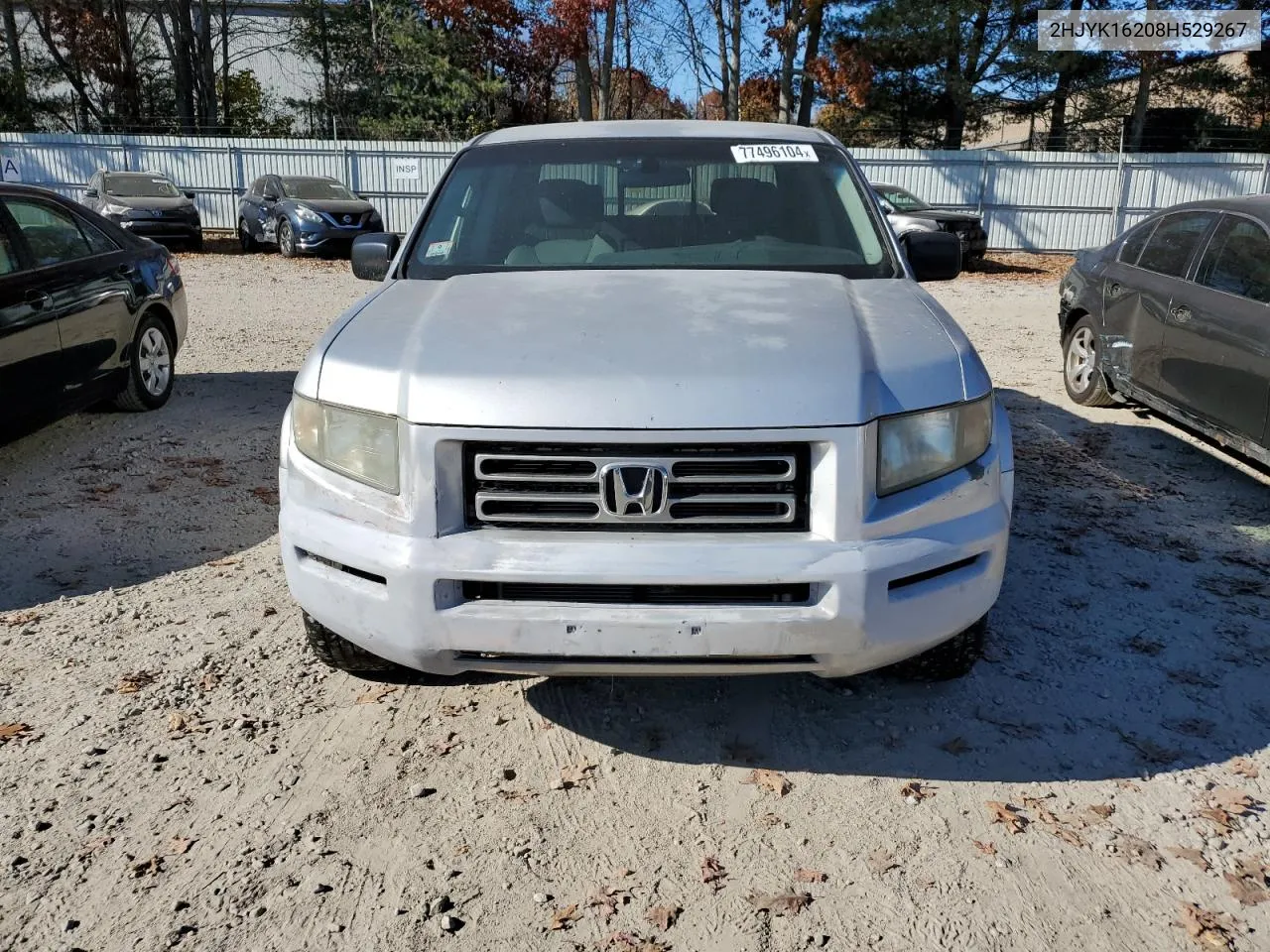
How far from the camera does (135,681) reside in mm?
3623

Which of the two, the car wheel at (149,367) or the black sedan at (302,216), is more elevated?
the black sedan at (302,216)

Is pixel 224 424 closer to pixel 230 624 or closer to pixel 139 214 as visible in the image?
pixel 230 624

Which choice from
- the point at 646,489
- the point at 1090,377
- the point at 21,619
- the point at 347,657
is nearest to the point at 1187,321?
the point at 1090,377

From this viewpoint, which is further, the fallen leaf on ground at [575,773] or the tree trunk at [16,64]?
the tree trunk at [16,64]

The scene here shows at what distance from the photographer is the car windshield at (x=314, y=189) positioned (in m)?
19.7

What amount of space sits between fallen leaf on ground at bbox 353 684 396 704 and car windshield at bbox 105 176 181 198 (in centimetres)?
1869

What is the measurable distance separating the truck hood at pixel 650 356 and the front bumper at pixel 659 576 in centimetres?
7

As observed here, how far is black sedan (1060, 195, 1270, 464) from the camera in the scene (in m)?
5.55

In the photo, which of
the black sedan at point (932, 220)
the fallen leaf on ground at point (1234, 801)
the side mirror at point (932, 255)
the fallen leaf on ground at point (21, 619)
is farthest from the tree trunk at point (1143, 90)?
the fallen leaf on ground at point (21, 619)

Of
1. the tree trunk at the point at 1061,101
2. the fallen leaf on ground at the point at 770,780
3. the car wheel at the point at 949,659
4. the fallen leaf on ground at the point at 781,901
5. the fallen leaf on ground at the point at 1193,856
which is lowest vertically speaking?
the fallen leaf on ground at the point at 781,901

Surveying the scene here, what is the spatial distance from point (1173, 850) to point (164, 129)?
30538 mm

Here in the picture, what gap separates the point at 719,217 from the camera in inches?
163

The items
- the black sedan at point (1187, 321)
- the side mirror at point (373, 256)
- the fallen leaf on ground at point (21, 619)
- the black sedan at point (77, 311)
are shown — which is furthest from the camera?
the black sedan at point (77, 311)

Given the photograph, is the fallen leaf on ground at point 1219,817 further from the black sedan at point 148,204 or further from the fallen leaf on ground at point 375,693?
the black sedan at point 148,204
